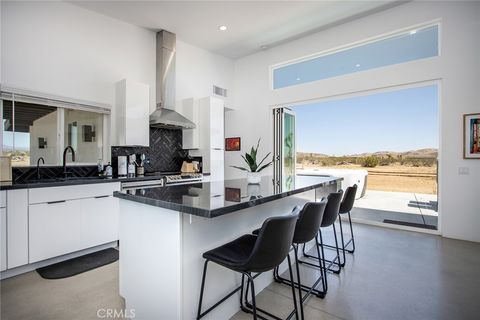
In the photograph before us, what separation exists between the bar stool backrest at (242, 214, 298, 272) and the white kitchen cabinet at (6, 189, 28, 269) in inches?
100

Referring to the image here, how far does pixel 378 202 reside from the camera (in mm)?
5711

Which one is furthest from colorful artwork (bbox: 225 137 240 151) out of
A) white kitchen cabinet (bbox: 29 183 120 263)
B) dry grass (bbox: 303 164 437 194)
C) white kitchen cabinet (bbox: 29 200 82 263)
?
white kitchen cabinet (bbox: 29 200 82 263)

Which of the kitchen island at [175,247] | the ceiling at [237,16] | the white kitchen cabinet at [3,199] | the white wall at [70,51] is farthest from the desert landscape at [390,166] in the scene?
the white kitchen cabinet at [3,199]

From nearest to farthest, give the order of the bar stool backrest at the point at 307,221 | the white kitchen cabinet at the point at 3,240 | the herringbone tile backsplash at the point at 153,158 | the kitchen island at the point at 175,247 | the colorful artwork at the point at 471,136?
1. the kitchen island at the point at 175,247
2. the bar stool backrest at the point at 307,221
3. the white kitchen cabinet at the point at 3,240
4. the herringbone tile backsplash at the point at 153,158
5. the colorful artwork at the point at 471,136

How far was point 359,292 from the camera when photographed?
2.09 meters

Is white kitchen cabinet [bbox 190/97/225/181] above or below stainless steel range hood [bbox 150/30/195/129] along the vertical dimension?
below

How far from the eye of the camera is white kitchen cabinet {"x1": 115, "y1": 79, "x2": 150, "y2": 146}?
3.59m

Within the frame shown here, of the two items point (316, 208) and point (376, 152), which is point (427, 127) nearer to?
point (376, 152)

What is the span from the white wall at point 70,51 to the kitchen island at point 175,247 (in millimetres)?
2611

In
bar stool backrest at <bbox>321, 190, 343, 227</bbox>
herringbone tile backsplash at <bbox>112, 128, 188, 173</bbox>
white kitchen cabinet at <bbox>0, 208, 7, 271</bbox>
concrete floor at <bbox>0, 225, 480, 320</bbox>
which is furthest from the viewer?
herringbone tile backsplash at <bbox>112, 128, 188, 173</bbox>

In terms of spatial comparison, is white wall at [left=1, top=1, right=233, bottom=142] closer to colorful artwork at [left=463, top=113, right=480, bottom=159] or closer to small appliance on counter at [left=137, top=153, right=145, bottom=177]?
small appliance on counter at [left=137, top=153, right=145, bottom=177]

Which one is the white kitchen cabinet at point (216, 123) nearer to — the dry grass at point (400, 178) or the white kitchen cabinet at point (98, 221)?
the white kitchen cabinet at point (98, 221)

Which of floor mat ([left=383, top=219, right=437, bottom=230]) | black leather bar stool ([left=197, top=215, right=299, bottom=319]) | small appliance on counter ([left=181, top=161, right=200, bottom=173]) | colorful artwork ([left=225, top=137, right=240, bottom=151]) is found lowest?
floor mat ([left=383, top=219, right=437, bottom=230])

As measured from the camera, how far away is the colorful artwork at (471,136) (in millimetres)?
3297
